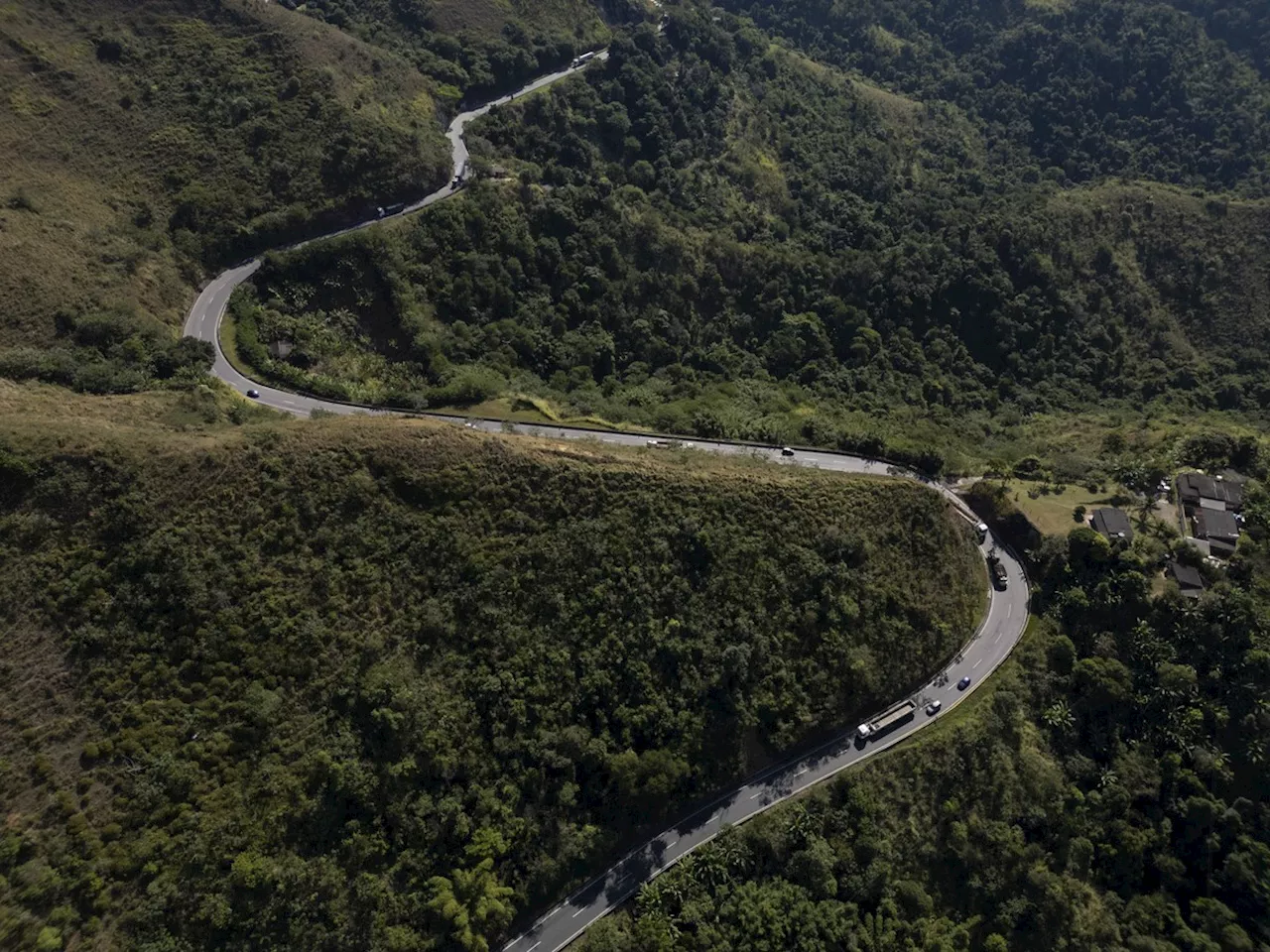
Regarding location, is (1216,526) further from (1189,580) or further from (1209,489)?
(1189,580)

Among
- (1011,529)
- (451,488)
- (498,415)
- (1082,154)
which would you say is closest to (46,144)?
(498,415)

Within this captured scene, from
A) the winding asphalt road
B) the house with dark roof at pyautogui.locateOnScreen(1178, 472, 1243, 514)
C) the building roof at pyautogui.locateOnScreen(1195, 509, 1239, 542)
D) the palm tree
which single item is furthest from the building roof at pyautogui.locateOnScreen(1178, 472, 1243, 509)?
the palm tree

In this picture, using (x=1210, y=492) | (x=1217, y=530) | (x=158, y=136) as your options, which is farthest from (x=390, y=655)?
(x=1210, y=492)

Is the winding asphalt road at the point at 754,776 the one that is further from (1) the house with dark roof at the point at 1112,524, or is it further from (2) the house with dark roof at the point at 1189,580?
(2) the house with dark roof at the point at 1189,580

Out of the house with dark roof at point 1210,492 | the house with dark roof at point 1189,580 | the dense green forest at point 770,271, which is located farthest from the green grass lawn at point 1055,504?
the dense green forest at point 770,271

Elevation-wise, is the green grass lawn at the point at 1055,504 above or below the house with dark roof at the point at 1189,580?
below

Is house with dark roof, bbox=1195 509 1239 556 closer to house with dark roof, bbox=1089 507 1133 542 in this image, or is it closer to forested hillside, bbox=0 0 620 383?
house with dark roof, bbox=1089 507 1133 542
